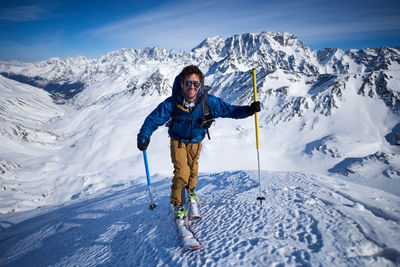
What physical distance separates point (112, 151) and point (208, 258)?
106707 mm

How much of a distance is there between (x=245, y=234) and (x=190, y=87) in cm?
352

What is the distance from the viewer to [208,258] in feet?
11.2

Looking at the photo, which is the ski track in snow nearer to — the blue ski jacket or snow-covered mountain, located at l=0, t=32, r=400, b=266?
snow-covered mountain, located at l=0, t=32, r=400, b=266

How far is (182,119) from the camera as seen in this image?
4.75 metres

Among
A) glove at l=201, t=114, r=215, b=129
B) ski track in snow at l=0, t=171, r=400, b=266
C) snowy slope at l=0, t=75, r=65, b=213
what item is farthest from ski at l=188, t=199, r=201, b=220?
snowy slope at l=0, t=75, r=65, b=213

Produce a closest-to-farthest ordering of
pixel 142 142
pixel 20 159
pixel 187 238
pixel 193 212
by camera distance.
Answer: pixel 187 238 < pixel 142 142 < pixel 193 212 < pixel 20 159

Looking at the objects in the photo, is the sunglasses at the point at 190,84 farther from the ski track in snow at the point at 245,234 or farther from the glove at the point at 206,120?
the ski track in snow at the point at 245,234

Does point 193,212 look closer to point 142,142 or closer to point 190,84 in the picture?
point 142,142

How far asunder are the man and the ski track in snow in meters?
1.07

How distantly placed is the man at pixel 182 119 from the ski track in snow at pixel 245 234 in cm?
107

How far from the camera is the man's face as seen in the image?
14.7ft

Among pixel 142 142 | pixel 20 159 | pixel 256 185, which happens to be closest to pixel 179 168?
pixel 142 142

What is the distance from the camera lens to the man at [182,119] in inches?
179

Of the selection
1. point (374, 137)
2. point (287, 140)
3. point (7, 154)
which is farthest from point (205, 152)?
point (7, 154)
